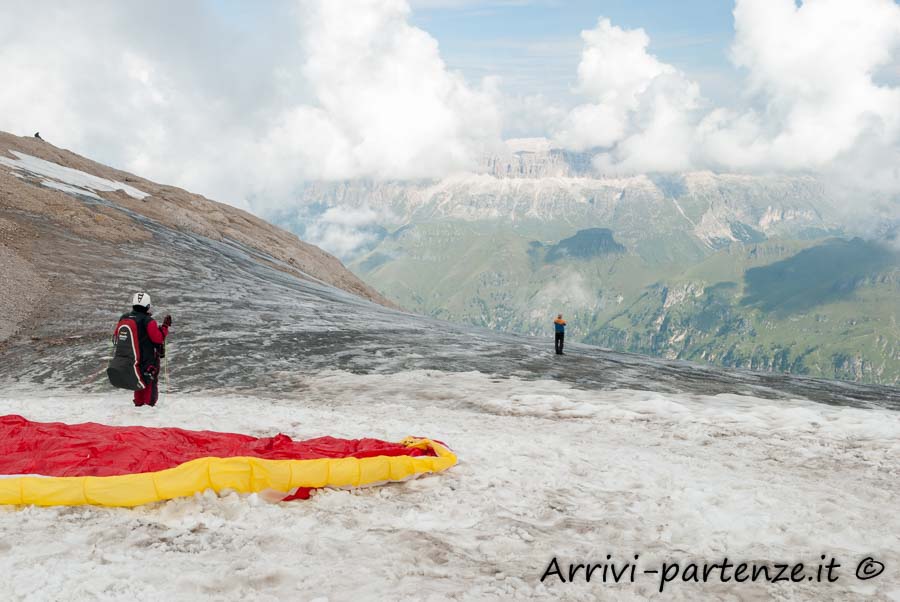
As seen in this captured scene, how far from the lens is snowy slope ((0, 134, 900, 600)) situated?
6.98 meters

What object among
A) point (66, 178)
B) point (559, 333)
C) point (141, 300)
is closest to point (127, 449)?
point (141, 300)

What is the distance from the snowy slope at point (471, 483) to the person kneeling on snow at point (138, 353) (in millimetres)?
653

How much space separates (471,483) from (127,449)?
18.5 feet

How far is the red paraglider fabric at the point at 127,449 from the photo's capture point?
896cm

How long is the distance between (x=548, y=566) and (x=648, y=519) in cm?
238

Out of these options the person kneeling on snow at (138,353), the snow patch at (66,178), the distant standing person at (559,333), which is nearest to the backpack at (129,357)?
the person kneeling on snow at (138,353)

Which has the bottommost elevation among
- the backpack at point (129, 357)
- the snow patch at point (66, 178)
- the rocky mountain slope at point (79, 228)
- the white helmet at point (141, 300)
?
the backpack at point (129, 357)

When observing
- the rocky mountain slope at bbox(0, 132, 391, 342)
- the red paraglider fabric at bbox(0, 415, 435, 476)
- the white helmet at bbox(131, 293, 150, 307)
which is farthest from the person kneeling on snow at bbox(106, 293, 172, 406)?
the rocky mountain slope at bbox(0, 132, 391, 342)

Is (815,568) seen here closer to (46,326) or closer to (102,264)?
(46,326)

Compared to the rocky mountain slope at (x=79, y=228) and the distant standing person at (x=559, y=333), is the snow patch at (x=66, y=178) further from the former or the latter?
the distant standing person at (x=559, y=333)

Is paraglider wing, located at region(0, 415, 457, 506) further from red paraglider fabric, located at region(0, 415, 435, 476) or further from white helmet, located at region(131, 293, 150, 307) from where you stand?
white helmet, located at region(131, 293, 150, 307)

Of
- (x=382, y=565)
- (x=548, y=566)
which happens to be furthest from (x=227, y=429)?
(x=548, y=566)

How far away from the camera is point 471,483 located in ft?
33.3

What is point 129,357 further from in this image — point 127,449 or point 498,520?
point 498,520
